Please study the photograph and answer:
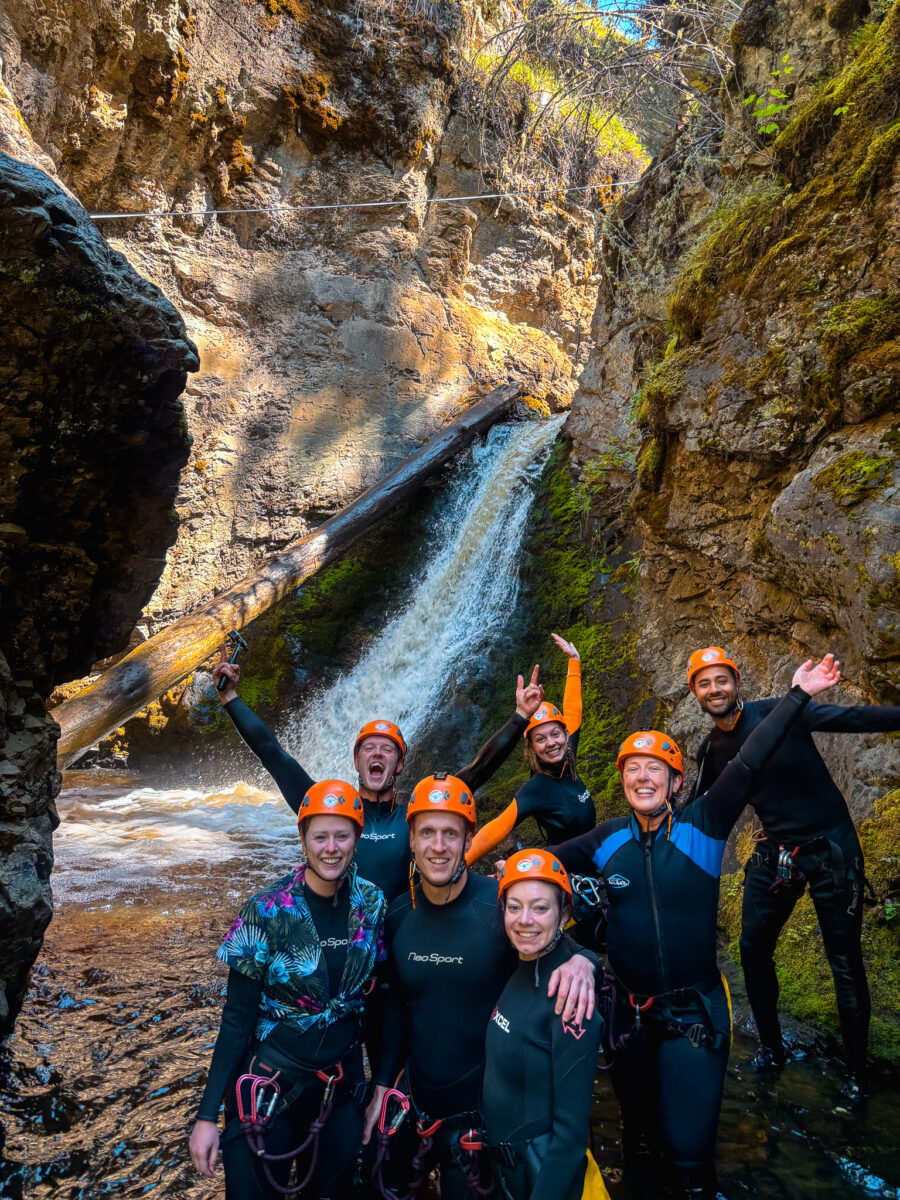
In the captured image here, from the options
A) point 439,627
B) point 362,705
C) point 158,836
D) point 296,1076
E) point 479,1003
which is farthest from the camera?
point 439,627

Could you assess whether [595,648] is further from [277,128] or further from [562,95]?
[277,128]

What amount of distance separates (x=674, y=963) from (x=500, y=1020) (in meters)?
0.83

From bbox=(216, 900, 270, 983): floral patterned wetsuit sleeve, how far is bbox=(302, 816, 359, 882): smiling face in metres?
0.26

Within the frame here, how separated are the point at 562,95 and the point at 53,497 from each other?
633 centimetres

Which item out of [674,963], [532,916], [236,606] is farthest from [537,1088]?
[236,606]

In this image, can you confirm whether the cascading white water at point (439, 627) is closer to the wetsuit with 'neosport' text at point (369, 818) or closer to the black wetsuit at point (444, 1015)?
the wetsuit with 'neosport' text at point (369, 818)

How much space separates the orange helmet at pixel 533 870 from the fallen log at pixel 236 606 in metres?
4.94

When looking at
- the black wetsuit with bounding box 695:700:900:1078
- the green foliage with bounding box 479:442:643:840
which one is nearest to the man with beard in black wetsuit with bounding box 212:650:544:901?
the black wetsuit with bounding box 695:700:900:1078

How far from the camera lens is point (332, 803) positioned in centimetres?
260

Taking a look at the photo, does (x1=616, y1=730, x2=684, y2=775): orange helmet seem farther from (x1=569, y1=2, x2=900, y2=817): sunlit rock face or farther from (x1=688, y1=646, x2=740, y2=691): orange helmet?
(x1=569, y1=2, x2=900, y2=817): sunlit rock face

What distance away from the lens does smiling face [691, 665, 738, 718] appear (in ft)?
12.1

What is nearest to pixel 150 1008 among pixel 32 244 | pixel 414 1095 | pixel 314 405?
pixel 414 1095

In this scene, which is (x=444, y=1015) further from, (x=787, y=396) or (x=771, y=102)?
(x=771, y=102)

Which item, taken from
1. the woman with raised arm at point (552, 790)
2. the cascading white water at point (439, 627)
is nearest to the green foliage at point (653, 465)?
the cascading white water at point (439, 627)
